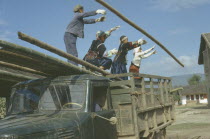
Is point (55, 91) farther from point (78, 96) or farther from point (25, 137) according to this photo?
point (25, 137)

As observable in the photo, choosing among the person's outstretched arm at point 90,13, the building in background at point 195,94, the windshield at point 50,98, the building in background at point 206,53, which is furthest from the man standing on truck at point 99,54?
the building in background at point 195,94

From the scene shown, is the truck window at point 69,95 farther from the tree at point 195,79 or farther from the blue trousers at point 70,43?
the tree at point 195,79

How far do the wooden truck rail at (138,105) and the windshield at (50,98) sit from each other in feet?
4.26

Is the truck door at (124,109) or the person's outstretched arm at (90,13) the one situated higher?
the person's outstretched arm at (90,13)

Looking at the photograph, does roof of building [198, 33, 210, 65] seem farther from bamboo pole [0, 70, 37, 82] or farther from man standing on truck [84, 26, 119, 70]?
bamboo pole [0, 70, 37, 82]

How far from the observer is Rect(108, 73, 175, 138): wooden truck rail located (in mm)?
5242

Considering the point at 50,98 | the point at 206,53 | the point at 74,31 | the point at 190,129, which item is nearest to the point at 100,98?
the point at 50,98

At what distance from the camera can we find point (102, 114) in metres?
4.55

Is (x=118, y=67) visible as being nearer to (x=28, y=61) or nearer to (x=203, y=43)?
(x=28, y=61)

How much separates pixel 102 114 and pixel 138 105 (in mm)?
1180

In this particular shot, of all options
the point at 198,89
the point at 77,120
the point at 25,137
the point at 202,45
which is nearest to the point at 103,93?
the point at 77,120

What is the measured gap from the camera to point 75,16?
22.8ft

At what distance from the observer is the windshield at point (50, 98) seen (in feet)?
14.1

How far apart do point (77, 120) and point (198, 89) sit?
2897 inches
